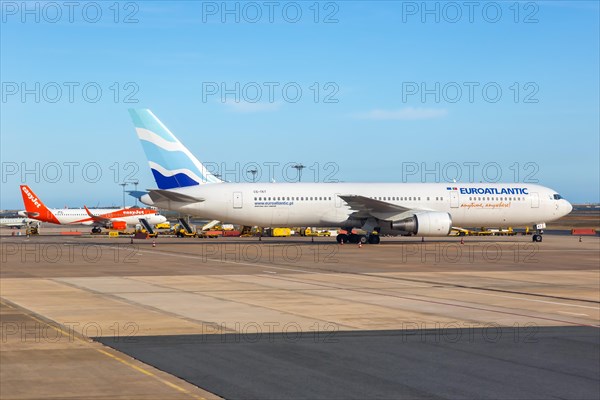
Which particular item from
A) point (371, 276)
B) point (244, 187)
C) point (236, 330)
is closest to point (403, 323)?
point (236, 330)

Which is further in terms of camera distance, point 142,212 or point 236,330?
point 142,212

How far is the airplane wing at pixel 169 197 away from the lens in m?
51.2

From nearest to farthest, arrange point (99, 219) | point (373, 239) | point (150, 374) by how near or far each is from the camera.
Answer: point (150, 374) → point (373, 239) → point (99, 219)

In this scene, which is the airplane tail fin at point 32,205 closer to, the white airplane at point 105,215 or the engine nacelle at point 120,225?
the white airplane at point 105,215

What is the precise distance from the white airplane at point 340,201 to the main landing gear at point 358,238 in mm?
70

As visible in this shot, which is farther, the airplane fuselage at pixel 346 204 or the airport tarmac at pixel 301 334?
the airplane fuselage at pixel 346 204

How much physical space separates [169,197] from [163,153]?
3.33 metres

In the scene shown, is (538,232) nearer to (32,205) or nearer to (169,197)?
(169,197)

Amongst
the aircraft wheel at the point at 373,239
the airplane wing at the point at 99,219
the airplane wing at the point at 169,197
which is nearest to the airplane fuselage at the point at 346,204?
the airplane wing at the point at 169,197

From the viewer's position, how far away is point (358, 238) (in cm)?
5731

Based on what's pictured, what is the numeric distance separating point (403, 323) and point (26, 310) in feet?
28.5

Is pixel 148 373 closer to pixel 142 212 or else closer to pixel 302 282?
pixel 302 282

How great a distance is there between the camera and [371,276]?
29.6 metres

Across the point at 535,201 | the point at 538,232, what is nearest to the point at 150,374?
the point at 535,201
